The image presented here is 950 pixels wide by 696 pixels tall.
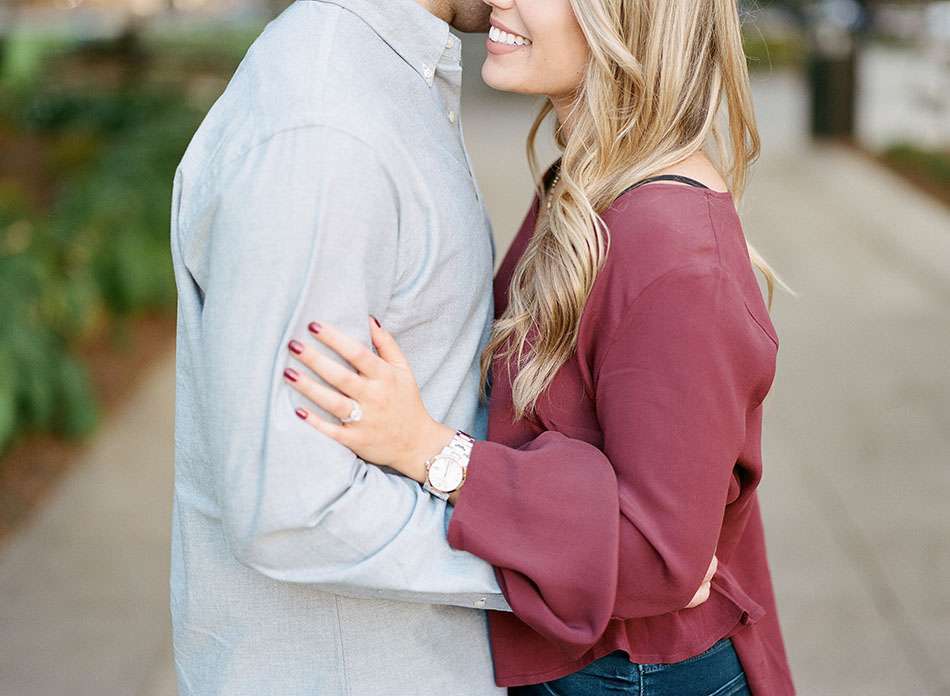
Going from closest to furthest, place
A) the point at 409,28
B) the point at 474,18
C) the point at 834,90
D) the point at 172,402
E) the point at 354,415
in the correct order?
the point at 354,415 → the point at 409,28 → the point at 474,18 → the point at 172,402 → the point at 834,90

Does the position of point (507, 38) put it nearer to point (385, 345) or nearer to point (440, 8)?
point (440, 8)

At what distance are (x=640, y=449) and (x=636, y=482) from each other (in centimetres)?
4

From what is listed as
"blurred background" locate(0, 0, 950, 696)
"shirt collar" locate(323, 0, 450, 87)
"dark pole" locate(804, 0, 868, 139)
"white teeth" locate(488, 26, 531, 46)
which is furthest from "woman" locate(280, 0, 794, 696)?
"dark pole" locate(804, 0, 868, 139)

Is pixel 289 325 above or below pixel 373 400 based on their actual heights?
above

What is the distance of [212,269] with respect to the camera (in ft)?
4.45

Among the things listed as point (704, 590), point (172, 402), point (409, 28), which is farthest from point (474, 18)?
point (172, 402)

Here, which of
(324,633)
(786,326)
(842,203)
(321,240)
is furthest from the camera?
(842,203)

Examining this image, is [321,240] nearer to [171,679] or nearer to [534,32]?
[534,32]

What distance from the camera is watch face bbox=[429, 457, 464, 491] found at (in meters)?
1.52

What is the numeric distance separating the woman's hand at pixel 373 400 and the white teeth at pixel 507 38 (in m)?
0.53

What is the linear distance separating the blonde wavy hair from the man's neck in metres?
0.20

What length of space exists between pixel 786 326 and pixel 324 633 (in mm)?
6199

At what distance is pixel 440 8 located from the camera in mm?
1730

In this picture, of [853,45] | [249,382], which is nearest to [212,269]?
[249,382]
